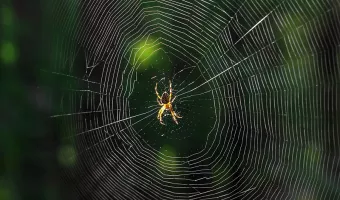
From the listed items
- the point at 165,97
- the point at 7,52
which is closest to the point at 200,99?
the point at 165,97

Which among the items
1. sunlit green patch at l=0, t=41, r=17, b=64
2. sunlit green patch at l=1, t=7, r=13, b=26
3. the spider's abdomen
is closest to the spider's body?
the spider's abdomen

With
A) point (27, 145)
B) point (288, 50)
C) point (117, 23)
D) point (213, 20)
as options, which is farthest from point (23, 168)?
point (288, 50)

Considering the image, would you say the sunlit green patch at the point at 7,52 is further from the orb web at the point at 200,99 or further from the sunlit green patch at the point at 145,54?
the sunlit green patch at the point at 145,54

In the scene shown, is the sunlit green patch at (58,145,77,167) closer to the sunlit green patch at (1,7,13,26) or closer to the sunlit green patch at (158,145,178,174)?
the sunlit green patch at (158,145,178,174)

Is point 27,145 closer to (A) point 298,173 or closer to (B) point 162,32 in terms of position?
(B) point 162,32

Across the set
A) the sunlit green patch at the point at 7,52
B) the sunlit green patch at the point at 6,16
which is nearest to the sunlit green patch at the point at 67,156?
the sunlit green patch at the point at 7,52

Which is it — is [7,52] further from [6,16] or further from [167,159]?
[167,159]
